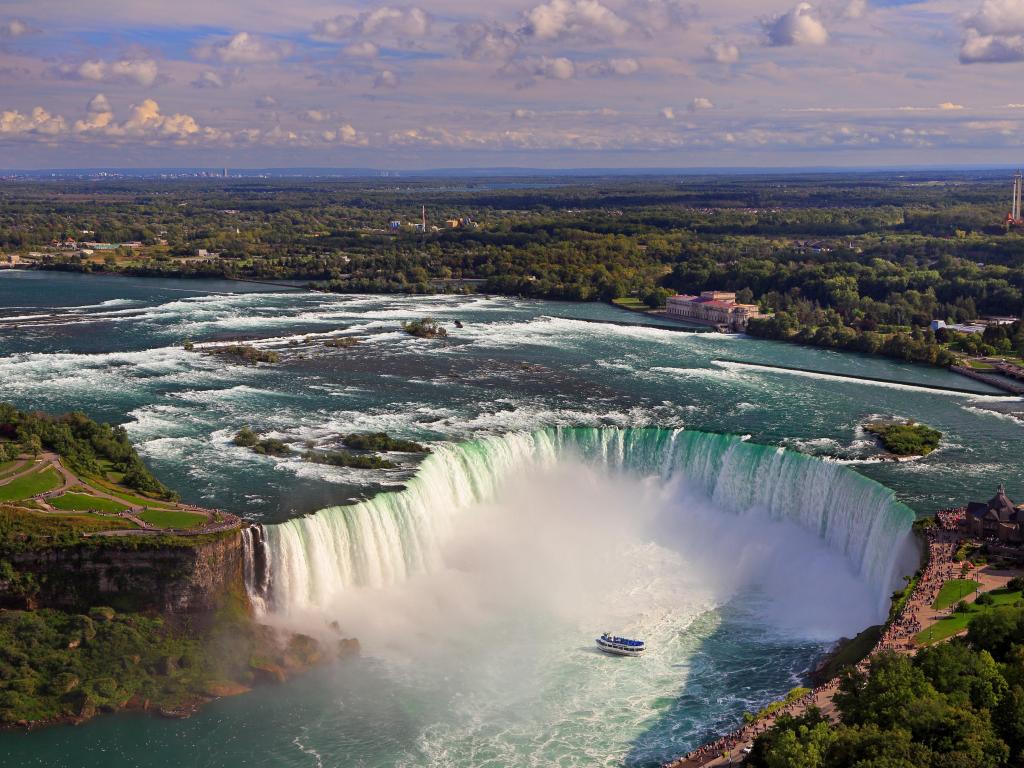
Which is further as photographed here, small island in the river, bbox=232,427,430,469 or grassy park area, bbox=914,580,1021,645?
small island in the river, bbox=232,427,430,469

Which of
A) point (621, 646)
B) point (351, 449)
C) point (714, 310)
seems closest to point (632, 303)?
point (714, 310)

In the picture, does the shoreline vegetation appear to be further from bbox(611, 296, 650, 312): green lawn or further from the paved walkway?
bbox(611, 296, 650, 312): green lawn

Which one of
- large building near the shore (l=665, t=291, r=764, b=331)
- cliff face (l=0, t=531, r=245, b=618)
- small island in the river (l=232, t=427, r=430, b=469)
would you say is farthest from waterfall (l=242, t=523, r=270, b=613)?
large building near the shore (l=665, t=291, r=764, b=331)

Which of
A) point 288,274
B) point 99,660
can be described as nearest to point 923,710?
point 99,660

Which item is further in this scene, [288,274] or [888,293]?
[288,274]

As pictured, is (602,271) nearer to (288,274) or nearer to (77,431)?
(288,274)

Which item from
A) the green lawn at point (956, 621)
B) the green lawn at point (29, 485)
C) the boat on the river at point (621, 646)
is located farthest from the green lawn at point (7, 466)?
the green lawn at point (956, 621)

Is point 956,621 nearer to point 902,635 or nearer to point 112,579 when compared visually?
point 902,635
